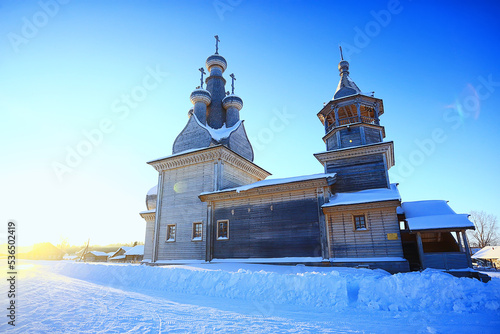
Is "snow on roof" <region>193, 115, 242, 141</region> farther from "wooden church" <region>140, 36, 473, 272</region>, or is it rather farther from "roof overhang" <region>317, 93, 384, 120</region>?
A: "roof overhang" <region>317, 93, 384, 120</region>

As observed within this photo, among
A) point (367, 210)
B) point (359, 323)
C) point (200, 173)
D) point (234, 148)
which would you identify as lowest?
point (359, 323)

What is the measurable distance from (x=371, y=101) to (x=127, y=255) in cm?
4865

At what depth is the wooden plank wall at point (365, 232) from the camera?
13.6 m

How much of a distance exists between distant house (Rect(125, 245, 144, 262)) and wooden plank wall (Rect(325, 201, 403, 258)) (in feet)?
139

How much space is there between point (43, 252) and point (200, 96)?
200 ft

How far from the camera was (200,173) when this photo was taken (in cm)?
2078

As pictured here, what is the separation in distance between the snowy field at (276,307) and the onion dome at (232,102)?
62.7ft

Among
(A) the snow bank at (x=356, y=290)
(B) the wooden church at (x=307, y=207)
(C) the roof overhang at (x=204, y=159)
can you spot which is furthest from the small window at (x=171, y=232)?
(A) the snow bank at (x=356, y=290)

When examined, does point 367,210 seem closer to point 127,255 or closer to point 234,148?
point 234,148

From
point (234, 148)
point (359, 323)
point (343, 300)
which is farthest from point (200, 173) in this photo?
point (359, 323)

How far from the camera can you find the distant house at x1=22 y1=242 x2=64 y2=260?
196 ft

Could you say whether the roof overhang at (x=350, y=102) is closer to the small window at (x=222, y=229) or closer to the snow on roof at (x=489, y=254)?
the small window at (x=222, y=229)

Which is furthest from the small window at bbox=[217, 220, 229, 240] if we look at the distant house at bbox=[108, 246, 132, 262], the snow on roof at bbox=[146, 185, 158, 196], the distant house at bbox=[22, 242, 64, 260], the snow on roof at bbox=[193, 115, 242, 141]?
the distant house at bbox=[22, 242, 64, 260]

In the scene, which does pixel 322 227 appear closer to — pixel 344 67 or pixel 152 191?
pixel 344 67
